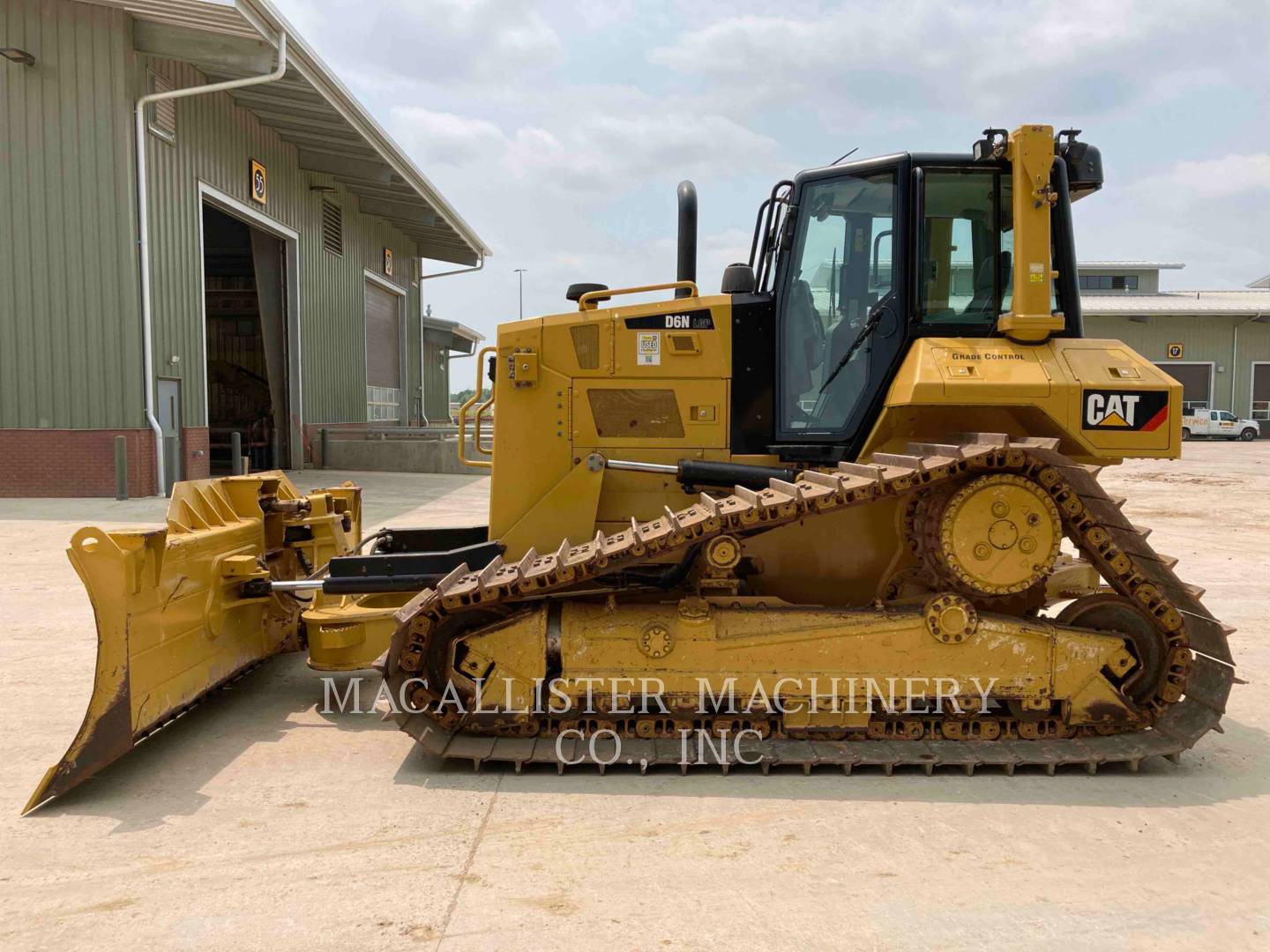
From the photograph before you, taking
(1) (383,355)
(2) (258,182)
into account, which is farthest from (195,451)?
(1) (383,355)

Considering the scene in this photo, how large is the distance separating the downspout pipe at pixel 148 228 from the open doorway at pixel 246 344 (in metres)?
6.08

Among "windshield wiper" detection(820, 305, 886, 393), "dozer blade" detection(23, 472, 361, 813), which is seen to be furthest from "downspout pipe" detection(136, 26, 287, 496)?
"windshield wiper" detection(820, 305, 886, 393)

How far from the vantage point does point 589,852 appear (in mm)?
3430

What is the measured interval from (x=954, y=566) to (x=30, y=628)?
6.49 m

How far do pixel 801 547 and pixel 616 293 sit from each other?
5.84ft

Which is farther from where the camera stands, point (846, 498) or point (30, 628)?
point (30, 628)

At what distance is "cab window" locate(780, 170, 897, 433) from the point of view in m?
4.90

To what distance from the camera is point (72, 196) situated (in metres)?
14.3

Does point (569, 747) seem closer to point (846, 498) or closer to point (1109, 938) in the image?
point (846, 498)

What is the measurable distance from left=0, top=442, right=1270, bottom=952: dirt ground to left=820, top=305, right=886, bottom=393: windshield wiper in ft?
6.88

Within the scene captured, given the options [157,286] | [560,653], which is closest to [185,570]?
[560,653]

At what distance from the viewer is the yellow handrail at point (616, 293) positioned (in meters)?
5.19

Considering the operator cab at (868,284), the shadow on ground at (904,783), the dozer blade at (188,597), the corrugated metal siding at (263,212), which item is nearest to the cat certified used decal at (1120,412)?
the operator cab at (868,284)

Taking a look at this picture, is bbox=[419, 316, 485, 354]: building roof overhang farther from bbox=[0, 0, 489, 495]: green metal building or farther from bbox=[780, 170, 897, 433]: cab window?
bbox=[780, 170, 897, 433]: cab window
